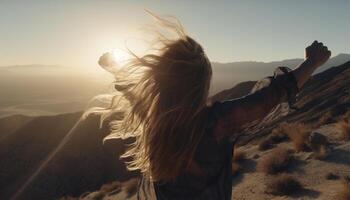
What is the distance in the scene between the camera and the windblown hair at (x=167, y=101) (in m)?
2.45

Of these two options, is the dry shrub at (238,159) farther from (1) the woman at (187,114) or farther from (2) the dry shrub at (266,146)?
(1) the woman at (187,114)

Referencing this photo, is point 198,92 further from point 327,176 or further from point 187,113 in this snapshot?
point 327,176

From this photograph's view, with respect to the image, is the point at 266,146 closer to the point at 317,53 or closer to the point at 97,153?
the point at 317,53

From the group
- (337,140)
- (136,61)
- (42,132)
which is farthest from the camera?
(42,132)

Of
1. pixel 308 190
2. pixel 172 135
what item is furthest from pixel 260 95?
pixel 308 190

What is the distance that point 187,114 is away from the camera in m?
2.45

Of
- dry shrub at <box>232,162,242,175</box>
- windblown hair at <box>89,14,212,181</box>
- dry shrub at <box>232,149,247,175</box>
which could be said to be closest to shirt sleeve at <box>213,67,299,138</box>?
windblown hair at <box>89,14,212,181</box>

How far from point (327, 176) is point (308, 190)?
0.61 metres

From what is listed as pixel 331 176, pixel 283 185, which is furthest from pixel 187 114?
pixel 331 176

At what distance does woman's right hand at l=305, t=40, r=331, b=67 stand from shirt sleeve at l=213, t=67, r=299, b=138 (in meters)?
0.31

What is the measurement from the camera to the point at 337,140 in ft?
40.5

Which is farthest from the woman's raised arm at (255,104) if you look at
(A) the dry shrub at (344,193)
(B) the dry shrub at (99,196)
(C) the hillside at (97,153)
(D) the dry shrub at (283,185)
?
(B) the dry shrub at (99,196)

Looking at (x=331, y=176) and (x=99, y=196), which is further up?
(x=331, y=176)

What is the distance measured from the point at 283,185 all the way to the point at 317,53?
746 centimetres
